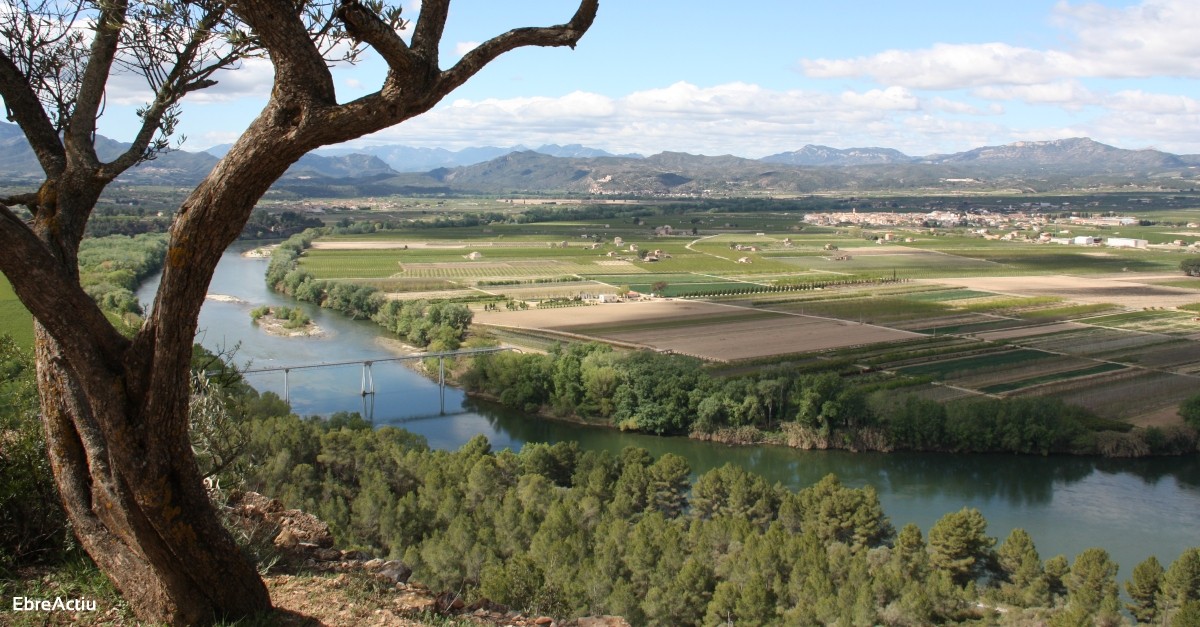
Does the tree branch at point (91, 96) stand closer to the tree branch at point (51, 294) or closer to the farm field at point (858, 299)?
the tree branch at point (51, 294)

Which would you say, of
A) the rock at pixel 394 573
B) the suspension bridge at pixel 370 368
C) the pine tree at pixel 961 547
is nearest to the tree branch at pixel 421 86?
the rock at pixel 394 573

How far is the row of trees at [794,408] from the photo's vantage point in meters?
21.4

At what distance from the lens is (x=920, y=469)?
66.8 feet

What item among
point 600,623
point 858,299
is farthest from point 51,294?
point 858,299

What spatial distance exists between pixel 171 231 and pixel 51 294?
47cm

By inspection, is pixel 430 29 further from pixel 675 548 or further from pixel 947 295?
pixel 947 295

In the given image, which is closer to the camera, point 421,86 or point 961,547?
point 421,86

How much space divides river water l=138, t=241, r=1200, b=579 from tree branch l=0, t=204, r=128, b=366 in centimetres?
1093

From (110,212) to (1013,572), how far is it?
66.9 m

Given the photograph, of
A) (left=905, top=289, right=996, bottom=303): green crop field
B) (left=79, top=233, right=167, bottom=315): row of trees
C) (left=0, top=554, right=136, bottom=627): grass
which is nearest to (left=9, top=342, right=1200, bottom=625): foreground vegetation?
(left=0, top=554, right=136, bottom=627): grass

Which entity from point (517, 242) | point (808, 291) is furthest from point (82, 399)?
point (517, 242)

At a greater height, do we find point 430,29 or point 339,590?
point 430,29

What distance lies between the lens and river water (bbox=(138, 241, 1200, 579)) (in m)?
16.4

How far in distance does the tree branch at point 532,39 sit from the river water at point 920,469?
37.3 ft
